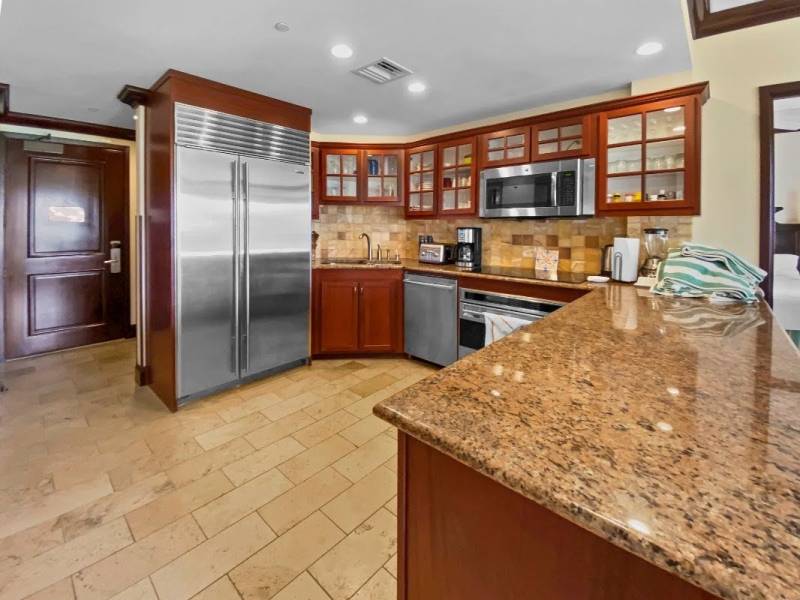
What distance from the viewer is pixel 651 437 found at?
2.18ft

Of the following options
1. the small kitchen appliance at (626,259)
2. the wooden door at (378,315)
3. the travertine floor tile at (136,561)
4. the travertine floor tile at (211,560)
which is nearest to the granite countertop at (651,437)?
the travertine floor tile at (211,560)

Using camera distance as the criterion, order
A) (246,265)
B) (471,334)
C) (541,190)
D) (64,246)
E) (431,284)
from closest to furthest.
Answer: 1. (246,265)
2. (541,190)
3. (471,334)
4. (431,284)
5. (64,246)

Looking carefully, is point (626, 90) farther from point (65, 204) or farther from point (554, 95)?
point (65, 204)

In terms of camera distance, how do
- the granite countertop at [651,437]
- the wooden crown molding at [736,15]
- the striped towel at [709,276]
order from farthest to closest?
the wooden crown molding at [736,15] → the striped towel at [709,276] → the granite countertop at [651,437]

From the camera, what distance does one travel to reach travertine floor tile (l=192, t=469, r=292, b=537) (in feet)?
5.89

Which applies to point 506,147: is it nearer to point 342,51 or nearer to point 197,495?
point 342,51

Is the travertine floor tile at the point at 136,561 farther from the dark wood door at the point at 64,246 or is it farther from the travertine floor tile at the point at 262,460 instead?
the dark wood door at the point at 64,246

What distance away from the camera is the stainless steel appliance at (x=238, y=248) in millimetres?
2850

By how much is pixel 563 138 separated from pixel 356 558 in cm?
311

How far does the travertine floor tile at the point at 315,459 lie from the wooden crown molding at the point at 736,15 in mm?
3405

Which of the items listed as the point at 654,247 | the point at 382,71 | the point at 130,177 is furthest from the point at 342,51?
the point at 130,177

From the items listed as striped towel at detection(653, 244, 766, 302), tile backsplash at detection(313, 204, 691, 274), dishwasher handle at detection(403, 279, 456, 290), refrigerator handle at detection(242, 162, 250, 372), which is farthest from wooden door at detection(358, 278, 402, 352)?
striped towel at detection(653, 244, 766, 302)

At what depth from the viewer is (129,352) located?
165 inches

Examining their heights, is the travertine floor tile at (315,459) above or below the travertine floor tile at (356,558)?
above
